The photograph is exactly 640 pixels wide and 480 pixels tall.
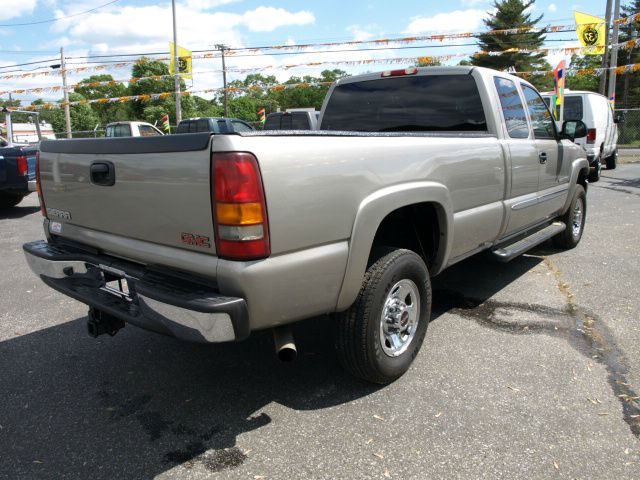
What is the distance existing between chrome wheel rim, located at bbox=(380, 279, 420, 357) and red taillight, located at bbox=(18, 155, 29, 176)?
8.13 meters

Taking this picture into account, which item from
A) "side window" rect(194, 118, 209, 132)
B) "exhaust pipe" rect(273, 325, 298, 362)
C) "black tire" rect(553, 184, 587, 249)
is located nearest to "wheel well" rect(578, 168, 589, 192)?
"black tire" rect(553, 184, 587, 249)

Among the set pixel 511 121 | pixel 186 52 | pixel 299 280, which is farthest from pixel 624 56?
pixel 299 280

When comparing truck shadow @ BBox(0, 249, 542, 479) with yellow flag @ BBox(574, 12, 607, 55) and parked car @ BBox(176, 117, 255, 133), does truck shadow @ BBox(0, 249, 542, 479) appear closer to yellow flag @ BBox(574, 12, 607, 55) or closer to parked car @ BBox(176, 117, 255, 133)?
parked car @ BBox(176, 117, 255, 133)

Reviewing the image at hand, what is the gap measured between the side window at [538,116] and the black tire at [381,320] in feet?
7.97

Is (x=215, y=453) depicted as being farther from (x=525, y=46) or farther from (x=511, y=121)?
(x=525, y=46)

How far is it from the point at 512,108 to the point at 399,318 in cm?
235

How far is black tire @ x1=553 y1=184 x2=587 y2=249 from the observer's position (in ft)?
19.9

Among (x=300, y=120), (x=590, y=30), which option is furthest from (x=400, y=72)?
(x=590, y=30)

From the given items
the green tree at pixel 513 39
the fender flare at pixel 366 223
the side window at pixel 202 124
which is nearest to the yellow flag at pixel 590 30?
the side window at pixel 202 124

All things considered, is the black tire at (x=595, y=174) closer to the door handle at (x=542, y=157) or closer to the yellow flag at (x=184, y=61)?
the door handle at (x=542, y=157)

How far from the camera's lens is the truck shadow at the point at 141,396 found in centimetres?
248

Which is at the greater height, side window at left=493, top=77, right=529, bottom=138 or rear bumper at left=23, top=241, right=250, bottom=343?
side window at left=493, top=77, right=529, bottom=138

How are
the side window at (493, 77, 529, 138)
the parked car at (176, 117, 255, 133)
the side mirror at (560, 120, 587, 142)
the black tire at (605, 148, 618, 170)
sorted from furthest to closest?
the parked car at (176, 117, 255, 133), the black tire at (605, 148, 618, 170), the side mirror at (560, 120, 587, 142), the side window at (493, 77, 529, 138)

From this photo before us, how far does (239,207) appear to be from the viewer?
2.21 m
